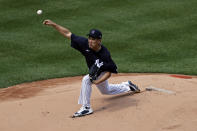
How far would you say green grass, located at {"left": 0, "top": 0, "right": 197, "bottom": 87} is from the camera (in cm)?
1155

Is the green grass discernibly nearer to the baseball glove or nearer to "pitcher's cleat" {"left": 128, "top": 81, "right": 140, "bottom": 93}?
"pitcher's cleat" {"left": 128, "top": 81, "right": 140, "bottom": 93}

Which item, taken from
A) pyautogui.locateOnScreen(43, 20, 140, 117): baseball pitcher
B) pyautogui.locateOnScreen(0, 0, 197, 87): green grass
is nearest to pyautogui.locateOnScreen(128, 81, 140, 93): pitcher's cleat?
pyautogui.locateOnScreen(43, 20, 140, 117): baseball pitcher

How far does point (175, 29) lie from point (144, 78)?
5136 millimetres

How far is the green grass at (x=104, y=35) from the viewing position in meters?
11.6

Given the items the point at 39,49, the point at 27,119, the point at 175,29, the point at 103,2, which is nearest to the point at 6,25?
the point at 39,49

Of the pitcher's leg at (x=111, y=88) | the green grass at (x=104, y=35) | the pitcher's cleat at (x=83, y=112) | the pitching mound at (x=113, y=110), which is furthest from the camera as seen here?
the green grass at (x=104, y=35)

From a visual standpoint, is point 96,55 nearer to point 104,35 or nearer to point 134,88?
point 134,88

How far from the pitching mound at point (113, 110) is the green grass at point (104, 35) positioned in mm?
2145

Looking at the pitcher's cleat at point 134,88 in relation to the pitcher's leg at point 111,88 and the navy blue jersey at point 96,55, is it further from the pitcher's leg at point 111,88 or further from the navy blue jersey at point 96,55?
the navy blue jersey at point 96,55

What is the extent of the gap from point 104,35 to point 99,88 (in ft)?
21.7

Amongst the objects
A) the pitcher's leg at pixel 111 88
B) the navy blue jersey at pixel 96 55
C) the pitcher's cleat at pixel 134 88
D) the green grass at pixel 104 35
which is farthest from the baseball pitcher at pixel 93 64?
the green grass at pixel 104 35

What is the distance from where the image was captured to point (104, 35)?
14.1 metres

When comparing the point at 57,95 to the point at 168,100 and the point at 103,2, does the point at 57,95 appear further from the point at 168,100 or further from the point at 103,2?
the point at 103,2

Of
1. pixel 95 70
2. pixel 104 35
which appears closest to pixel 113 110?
pixel 95 70
